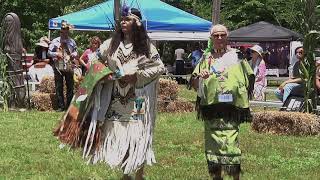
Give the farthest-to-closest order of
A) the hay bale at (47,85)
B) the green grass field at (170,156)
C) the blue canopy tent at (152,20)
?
the blue canopy tent at (152,20) → the hay bale at (47,85) → the green grass field at (170,156)

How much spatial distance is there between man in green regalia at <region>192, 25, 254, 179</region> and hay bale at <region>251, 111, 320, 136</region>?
4154mm

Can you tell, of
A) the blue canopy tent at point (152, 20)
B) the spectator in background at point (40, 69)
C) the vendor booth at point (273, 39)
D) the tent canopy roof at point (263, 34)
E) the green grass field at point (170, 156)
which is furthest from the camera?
the vendor booth at point (273, 39)

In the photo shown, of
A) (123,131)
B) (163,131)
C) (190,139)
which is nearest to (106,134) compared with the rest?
(123,131)

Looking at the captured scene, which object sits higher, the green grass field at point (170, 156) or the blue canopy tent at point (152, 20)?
the blue canopy tent at point (152, 20)

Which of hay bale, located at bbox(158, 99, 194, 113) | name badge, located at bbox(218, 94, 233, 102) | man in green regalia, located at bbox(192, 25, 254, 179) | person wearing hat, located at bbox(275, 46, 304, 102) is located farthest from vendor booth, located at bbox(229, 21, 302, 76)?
name badge, located at bbox(218, 94, 233, 102)

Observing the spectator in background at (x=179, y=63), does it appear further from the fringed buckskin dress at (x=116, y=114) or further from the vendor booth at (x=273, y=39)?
the fringed buckskin dress at (x=116, y=114)

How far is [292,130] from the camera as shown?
9.69 m

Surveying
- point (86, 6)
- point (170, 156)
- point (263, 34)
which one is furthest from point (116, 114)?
point (86, 6)

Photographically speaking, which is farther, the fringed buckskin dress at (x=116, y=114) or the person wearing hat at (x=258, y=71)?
the person wearing hat at (x=258, y=71)

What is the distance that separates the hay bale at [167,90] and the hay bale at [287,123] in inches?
114

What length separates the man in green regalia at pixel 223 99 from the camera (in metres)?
5.60

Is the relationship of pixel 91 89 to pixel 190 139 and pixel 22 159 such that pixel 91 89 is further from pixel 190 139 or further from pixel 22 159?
pixel 190 139

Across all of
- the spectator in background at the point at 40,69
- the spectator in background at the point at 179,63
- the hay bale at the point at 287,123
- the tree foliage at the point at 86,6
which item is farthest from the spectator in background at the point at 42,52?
the tree foliage at the point at 86,6

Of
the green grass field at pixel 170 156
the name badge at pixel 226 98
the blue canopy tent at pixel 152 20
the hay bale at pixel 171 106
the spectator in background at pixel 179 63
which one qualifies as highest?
the blue canopy tent at pixel 152 20
